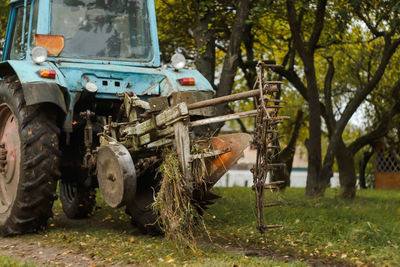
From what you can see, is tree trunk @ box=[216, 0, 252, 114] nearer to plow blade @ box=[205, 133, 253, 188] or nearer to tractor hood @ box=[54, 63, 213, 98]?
tractor hood @ box=[54, 63, 213, 98]

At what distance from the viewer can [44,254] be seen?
230 inches

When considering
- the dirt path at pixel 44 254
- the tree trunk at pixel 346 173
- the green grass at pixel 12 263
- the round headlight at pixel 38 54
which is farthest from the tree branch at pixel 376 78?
the green grass at pixel 12 263

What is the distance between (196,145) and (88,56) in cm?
221

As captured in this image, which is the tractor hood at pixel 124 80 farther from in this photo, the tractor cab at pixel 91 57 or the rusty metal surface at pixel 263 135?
the rusty metal surface at pixel 263 135

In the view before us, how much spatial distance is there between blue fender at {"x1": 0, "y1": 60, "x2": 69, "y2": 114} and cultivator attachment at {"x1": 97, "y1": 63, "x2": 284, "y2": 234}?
2.63 feet

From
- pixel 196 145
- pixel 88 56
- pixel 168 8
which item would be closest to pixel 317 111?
pixel 168 8

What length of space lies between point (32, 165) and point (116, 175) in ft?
4.44

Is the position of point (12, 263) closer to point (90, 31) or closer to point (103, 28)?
point (90, 31)

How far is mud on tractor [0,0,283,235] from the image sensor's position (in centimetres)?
575

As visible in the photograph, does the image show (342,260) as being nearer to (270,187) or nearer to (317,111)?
(270,187)

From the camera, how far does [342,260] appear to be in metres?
5.78

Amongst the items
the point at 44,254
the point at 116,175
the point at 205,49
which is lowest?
the point at 44,254

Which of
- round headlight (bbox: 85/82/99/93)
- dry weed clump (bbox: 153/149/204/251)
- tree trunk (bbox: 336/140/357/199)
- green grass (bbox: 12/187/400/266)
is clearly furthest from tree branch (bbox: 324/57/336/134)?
dry weed clump (bbox: 153/149/204/251)

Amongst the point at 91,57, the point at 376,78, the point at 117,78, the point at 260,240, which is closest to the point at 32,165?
the point at 117,78
